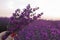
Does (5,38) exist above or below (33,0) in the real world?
below

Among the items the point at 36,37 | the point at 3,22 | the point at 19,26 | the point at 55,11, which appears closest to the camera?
the point at 36,37

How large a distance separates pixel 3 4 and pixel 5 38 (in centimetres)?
48

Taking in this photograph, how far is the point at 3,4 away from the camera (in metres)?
1.16

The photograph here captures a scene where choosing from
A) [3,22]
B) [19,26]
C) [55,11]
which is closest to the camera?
[19,26]

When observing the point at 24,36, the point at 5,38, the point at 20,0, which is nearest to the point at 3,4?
the point at 20,0

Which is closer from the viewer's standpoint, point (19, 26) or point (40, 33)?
point (40, 33)

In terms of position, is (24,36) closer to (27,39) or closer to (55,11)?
(27,39)

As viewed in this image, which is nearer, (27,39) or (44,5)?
(27,39)

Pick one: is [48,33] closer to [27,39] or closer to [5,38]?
[27,39]

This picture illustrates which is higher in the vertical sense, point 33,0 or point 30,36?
point 33,0

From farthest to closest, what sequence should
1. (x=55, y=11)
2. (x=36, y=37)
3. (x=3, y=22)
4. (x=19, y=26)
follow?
(x=55, y=11) < (x=3, y=22) < (x=19, y=26) < (x=36, y=37)

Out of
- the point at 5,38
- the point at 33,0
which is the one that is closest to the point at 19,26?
the point at 5,38

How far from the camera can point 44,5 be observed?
1.12m

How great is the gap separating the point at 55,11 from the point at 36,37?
1.81 ft
